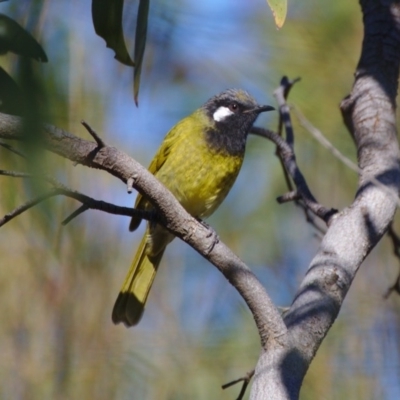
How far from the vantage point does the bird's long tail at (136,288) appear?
3.65 m

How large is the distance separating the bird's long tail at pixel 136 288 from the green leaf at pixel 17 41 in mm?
1709

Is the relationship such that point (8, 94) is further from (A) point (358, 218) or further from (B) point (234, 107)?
(B) point (234, 107)

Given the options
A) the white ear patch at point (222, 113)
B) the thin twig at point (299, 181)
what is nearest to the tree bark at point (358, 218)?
the thin twig at point (299, 181)

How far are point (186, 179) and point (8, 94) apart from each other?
1644 millimetres

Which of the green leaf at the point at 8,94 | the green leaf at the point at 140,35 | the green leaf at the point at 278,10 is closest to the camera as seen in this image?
the green leaf at the point at 8,94

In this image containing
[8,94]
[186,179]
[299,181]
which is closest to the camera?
[8,94]

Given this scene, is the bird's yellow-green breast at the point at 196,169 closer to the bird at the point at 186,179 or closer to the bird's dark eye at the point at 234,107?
the bird at the point at 186,179

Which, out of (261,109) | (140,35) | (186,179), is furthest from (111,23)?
(261,109)

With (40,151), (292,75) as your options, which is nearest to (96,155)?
(40,151)

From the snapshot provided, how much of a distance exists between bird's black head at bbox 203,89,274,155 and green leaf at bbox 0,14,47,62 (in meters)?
1.72

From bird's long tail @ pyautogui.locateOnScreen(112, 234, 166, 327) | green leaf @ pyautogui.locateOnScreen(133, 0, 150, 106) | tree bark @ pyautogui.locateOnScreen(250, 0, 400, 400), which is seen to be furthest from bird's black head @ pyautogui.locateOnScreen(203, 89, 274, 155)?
green leaf @ pyautogui.locateOnScreen(133, 0, 150, 106)

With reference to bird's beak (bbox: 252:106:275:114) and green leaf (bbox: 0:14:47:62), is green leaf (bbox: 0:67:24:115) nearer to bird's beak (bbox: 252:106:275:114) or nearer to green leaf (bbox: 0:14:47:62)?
green leaf (bbox: 0:14:47:62)

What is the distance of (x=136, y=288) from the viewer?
374 cm

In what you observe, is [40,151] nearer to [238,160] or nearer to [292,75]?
[238,160]
